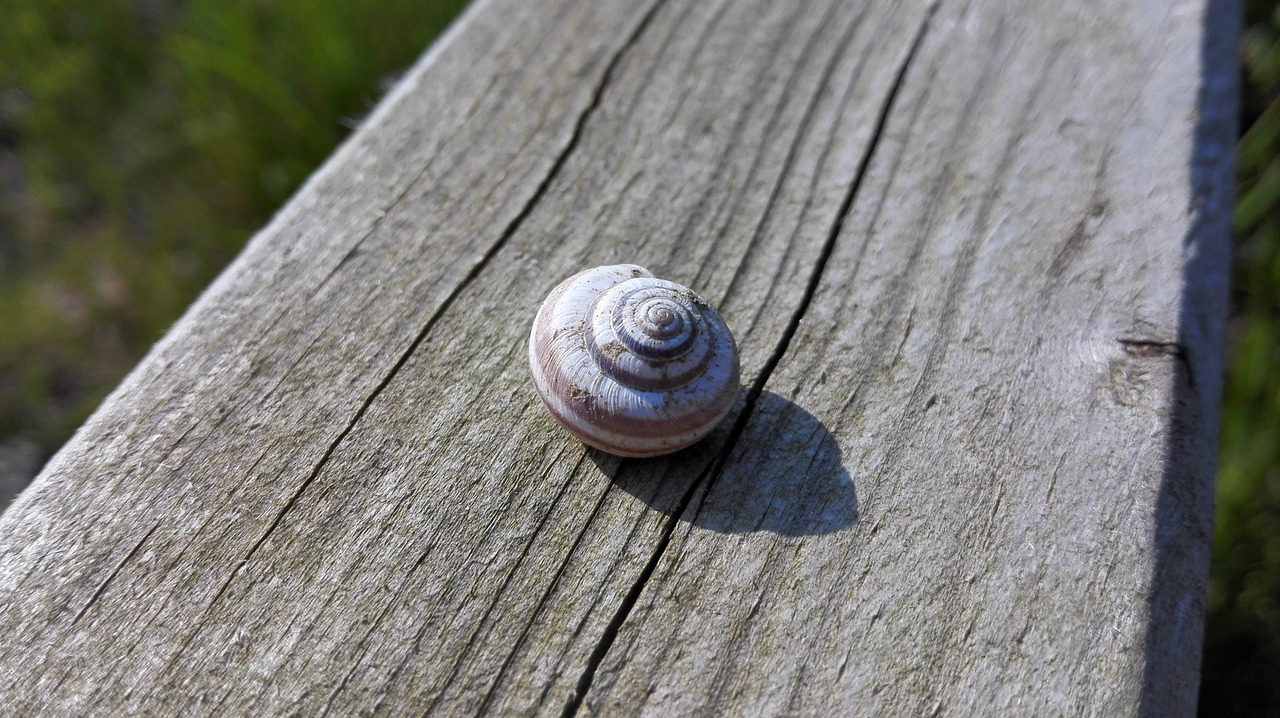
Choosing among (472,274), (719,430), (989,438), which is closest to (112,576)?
(472,274)

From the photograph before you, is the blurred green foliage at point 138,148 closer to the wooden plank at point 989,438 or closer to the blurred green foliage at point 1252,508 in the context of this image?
the wooden plank at point 989,438

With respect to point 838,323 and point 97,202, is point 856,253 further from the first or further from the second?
point 97,202

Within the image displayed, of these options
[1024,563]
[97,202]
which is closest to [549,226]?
[1024,563]

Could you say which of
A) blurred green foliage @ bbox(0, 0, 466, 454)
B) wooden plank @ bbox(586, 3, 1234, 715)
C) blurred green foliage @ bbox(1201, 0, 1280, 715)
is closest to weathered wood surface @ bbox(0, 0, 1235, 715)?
wooden plank @ bbox(586, 3, 1234, 715)

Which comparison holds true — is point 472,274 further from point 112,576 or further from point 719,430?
point 112,576

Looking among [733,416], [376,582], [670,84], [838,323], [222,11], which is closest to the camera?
[376,582]

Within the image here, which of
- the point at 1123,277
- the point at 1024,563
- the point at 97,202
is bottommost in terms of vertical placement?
the point at 97,202
